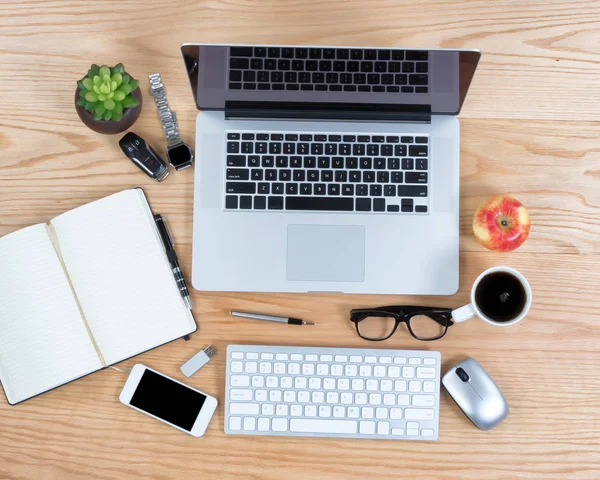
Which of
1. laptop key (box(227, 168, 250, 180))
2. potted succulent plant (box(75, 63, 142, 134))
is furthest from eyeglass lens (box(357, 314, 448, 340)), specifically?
potted succulent plant (box(75, 63, 142, 134))

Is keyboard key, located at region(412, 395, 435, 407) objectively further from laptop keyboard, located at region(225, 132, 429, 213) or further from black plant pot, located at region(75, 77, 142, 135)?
black plant pot, located at region(75, 77, 142, 135)

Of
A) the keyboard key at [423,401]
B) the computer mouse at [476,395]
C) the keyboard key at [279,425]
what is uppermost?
the computer mouse at [476,395]

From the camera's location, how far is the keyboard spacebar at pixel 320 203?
985 millimetres

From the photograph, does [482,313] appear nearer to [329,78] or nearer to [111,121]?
[329,78]

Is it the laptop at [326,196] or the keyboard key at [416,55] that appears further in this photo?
the laptop at [326,196]

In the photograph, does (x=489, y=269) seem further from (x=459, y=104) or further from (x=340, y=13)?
(x=340, y=13)

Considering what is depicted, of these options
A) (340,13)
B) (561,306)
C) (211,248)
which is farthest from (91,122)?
(561,306)

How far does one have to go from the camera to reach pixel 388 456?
3.19 ft

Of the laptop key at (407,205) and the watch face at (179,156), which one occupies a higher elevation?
the watch face at (179,156)

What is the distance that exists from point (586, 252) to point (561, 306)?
0.34 ft

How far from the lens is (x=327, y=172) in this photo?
0.99 m

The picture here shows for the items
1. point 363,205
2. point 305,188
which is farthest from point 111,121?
point 363,205

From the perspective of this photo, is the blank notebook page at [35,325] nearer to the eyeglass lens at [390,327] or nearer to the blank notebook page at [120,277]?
the blank notebook page at [120,277]

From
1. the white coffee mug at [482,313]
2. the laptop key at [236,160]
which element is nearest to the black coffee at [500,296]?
the white coffee mug at [482,313]
